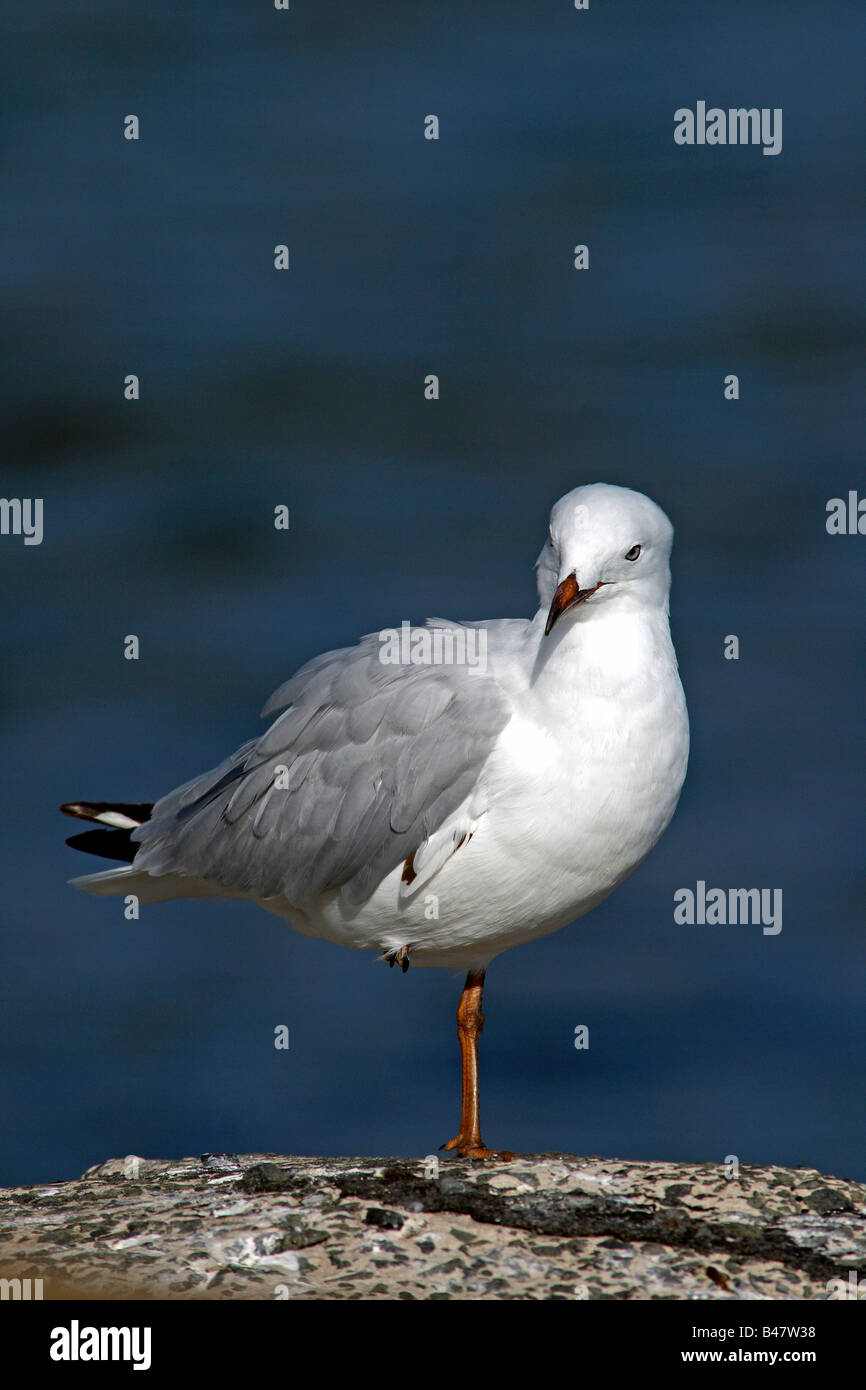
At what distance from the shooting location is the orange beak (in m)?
6.01

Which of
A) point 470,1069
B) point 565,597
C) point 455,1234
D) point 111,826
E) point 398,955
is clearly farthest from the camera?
point 111,826

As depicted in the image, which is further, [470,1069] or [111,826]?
[111,826]

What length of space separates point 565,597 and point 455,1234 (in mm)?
1862

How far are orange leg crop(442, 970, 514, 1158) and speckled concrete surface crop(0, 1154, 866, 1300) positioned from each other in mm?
881

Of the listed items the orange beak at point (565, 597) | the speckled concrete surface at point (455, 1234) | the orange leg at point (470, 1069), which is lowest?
the speckled concrete surface at point (455, 1234)

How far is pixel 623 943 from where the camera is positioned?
12.6m

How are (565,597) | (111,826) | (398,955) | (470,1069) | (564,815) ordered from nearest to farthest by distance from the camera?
1. (565,597)
2. (564,815)
3. (398,955)
4. (470,1069)
5. (111,826)

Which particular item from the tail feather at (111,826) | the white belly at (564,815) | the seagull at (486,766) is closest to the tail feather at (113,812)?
the tail feather at (111,826)

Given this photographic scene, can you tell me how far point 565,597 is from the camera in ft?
19.8

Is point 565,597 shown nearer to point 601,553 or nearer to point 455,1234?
point 601,553

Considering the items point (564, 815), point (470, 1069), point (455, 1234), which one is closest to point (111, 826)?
point (470, 1069)

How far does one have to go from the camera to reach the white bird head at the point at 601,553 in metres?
6.13

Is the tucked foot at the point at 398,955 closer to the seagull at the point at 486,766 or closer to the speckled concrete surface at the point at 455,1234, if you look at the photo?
the seagull at the point at 486,766

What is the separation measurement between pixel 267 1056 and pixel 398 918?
Result: 538 centimetres
